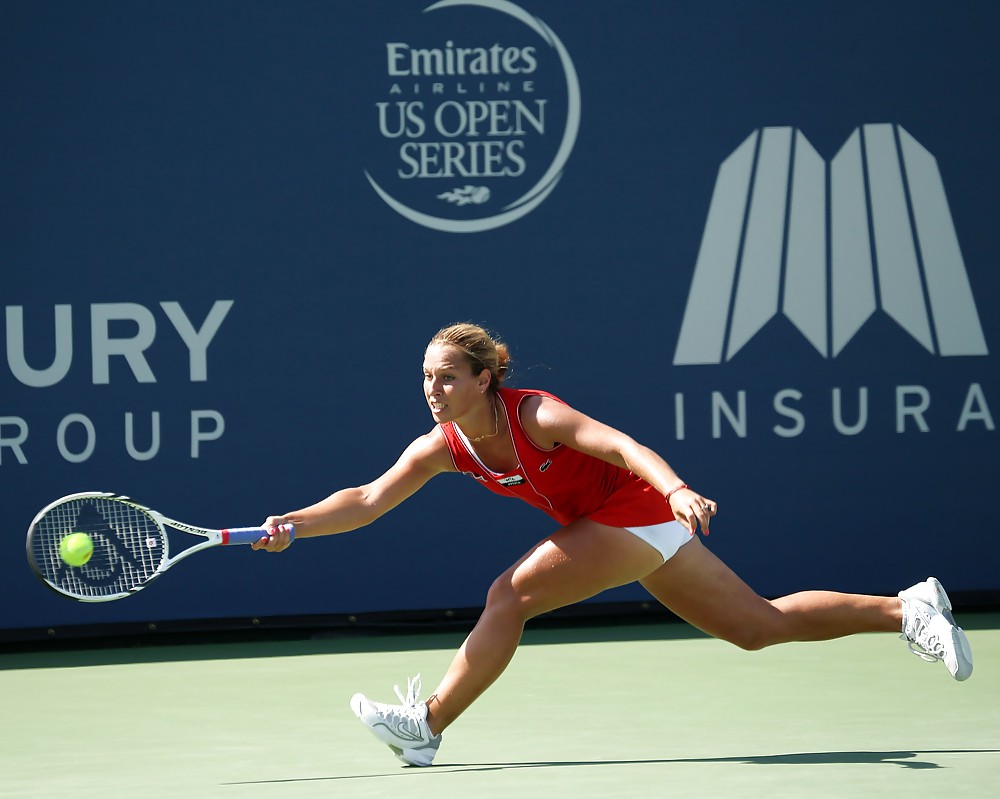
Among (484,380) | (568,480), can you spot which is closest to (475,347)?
(484,380)

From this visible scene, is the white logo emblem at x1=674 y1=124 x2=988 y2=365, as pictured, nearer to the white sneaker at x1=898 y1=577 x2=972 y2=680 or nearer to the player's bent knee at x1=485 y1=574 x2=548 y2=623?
the white sneaker at x1=898 y1=577 x2=972 y2=680

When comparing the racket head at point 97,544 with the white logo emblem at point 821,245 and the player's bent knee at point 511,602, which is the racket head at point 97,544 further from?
the white logo emblem at point 821,245

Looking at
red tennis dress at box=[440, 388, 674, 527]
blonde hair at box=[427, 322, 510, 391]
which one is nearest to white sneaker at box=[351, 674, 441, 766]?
red tennis dress at box=[440, 388, 674, 527]

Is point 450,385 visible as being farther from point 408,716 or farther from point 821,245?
point 821,245

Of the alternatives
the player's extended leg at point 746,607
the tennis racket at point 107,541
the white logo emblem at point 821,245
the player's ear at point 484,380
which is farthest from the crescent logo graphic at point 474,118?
the player's extended leg at point 746,607

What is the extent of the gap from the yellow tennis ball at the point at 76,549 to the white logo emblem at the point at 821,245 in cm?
284

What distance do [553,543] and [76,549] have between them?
1.17 meters

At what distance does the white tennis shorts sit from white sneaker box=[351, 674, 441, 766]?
2.12 feet

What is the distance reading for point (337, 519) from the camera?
3887 millimetres

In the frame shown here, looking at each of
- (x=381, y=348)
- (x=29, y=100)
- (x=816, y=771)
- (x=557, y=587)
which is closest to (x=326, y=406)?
(x=381, y=348)

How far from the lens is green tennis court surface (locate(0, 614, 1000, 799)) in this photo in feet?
11.6

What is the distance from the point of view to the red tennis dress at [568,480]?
377cm

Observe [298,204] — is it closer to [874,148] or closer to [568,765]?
[874,148]

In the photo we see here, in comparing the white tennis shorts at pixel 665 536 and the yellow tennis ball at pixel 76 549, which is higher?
the white tennis shorts at pixel 665 536
